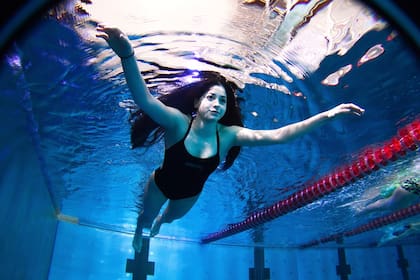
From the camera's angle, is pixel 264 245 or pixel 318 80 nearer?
pixel 318 80

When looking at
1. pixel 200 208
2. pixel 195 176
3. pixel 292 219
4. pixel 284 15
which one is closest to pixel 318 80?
pixel 284 15

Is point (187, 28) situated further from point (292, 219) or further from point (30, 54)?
point (292, 219)

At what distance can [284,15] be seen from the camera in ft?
11.1

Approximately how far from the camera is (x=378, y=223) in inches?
472

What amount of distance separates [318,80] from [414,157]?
14.5 ft

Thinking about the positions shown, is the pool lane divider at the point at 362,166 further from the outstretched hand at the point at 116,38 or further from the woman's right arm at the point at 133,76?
the outstretched hand at the point at 116,38

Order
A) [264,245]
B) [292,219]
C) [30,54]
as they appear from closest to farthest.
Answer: [30,54], [292,219], [264,245]

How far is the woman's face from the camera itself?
3474 millimetres

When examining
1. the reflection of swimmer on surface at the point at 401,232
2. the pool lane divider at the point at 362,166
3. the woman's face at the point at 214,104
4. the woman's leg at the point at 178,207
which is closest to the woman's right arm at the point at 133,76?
the woman's face at the point at 214,104

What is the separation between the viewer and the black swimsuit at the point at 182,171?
3631 mm

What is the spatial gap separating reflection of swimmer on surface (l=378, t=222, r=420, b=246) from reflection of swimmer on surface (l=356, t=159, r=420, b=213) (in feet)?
13.3

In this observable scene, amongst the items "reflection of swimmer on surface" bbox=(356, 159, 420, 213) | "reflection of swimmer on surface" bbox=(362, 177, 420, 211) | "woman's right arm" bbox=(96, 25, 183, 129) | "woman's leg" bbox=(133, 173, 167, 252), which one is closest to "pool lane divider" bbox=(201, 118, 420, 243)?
"reflection of swimmer on surface" bbox=(356, 159, 420, 213)

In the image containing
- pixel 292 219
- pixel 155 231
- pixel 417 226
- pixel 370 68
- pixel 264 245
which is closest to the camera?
pixel 370 68

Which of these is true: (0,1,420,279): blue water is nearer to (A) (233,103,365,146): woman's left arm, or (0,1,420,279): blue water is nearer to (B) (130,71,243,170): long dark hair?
(B) (130,71,243,170): long dark hair
